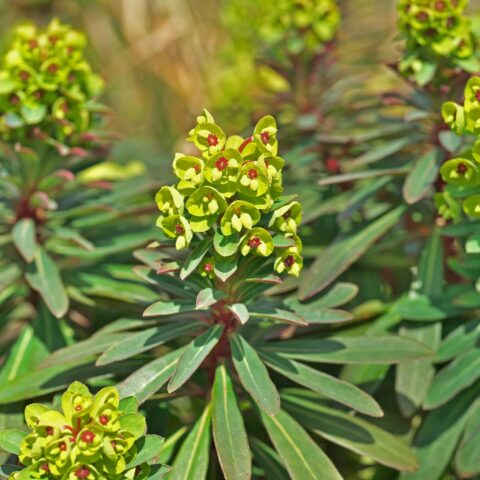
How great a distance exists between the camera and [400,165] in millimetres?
2113

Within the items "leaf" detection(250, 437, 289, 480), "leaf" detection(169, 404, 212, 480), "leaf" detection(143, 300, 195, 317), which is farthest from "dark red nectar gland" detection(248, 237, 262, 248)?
"leaf" detection(250, 437, 289, 480)

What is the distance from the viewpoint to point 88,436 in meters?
1.29

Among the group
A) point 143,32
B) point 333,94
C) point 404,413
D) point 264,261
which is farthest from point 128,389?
point 143,32

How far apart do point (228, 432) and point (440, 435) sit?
23.2 inches

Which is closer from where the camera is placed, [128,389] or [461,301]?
[128,389]

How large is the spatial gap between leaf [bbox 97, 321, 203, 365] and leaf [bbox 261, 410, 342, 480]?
0.26 meters

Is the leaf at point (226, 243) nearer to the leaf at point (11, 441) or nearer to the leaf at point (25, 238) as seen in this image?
the leaf at point (11, 441)

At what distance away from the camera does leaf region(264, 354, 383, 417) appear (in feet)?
5.19

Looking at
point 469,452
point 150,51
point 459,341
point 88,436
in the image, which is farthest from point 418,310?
point 150,51

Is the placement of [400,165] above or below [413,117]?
below

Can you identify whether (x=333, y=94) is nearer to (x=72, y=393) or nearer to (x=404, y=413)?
(x=404, y=413)

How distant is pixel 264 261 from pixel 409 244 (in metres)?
0.84

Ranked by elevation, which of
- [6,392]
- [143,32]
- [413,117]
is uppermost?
[413,117]

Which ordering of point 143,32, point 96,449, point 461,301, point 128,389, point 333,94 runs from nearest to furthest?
1. point 96,449
2. point 128,389
3. point 461,301
4. point 333,94
5. point 143,32
